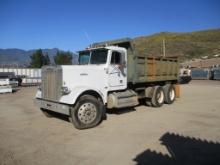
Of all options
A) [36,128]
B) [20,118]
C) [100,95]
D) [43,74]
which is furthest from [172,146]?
[20,118]

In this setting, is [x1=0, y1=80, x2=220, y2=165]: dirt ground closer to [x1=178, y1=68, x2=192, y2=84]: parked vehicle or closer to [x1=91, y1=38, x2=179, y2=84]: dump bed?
[x1=91, y1=38, x2=179, y2=84]: dump bed

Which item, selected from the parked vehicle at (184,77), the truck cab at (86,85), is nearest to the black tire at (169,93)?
the truck cab at (86,85)

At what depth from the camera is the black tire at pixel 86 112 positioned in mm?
7941

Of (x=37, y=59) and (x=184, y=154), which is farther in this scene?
(x=37, y=59)

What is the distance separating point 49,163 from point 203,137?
4.19 metres

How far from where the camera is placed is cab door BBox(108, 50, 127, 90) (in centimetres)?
968

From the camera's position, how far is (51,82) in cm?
853

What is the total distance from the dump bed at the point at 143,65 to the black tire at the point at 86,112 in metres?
2.77

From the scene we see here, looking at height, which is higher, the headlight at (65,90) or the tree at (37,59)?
the tree at (37,59)

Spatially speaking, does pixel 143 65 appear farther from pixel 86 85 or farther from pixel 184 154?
pixel 184 154

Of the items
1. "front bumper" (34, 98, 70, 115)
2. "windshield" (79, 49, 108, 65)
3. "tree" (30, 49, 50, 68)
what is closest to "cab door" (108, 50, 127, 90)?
"windshield" (79, 49, 108, 65)

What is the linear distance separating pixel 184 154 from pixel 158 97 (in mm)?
6959

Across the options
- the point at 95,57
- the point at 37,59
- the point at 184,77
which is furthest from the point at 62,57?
the point at 95,57

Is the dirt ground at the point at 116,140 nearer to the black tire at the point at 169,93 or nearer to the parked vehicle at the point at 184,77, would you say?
the black tire at the point at 169,93
